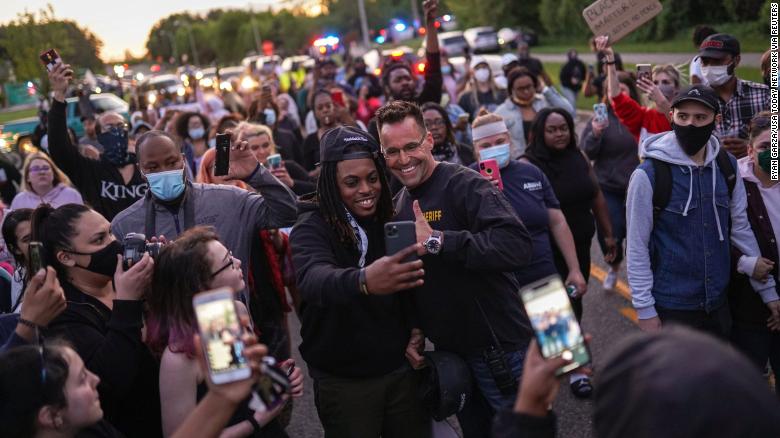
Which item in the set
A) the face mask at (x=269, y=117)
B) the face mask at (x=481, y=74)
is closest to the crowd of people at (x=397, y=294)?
the face mask at (x=269, y=117)

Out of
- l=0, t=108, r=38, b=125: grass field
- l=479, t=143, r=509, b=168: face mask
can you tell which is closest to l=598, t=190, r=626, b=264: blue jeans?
l=479, t=143, r=509, b=168: face mask

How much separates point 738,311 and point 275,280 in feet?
8.69

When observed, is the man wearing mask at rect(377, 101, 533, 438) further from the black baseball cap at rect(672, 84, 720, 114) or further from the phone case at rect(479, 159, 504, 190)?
the black baseball cap at rect(672, 84, 720, 114)

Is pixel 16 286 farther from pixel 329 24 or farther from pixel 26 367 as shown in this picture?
pixel 329 24

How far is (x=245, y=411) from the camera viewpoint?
2758mm

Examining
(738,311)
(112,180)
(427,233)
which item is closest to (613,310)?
(738,311)

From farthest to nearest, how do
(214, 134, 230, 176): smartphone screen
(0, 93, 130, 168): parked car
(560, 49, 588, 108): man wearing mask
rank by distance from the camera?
(0, 93, 130, 168): parked car
(560, 49, 588, 108): man wearing mask
(214, 134, 230, 176): smartphone screen

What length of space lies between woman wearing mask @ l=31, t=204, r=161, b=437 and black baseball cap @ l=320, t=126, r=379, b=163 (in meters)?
0.85

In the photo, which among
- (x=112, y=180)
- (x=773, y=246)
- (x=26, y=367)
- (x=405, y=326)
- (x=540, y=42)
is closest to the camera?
(x=26, y=367)

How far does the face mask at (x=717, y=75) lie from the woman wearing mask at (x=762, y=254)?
1395 millimetres

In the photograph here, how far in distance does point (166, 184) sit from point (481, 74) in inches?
279

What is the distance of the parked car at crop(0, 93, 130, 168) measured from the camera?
13.2 m

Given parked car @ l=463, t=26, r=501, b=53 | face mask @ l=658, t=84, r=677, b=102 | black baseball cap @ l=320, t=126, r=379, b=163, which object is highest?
black baseball cap @ l=320, t=126, r=379, b=163

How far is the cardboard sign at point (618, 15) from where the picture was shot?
5676 millimetres
